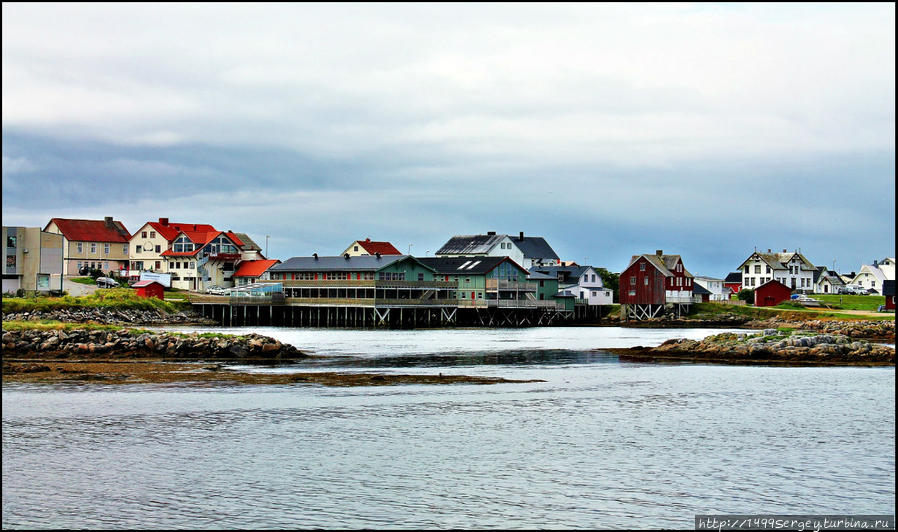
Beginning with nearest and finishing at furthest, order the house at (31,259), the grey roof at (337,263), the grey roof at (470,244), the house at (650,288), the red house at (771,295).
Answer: the house at (31,259) → the grey roof at (337,263) → the house at (650,288) → the red house at (771,295) → the grey roof at (470,244)

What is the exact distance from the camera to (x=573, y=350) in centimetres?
5675

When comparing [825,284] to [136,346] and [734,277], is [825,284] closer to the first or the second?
[734,277]

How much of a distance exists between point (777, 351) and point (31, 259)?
66139mm

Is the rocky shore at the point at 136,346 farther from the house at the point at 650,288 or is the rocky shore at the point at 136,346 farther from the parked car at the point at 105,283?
the house at the point at 650,288

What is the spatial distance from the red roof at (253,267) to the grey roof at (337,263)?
10.2m

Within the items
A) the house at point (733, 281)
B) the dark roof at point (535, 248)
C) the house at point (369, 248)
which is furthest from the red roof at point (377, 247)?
the house at point (733, 281)

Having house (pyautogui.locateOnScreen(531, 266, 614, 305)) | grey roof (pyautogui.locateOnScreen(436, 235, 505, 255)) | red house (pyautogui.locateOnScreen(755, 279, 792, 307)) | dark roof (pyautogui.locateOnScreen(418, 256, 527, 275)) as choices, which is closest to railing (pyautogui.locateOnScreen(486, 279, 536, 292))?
dark roof (pyautogui.locateOnScreen(418, 256, 527, 275))

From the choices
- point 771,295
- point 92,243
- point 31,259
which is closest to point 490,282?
point 771,295

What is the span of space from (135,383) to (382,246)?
9294 centimetres

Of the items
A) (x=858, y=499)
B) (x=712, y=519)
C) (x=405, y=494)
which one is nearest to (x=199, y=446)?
(x=405, y=494)

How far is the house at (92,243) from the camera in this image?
351 feet

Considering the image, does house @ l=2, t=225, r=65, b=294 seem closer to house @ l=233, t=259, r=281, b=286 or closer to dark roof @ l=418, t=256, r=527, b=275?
house @ l=233, t=259, r=281, b=286

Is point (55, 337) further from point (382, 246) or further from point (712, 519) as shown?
point (382, 246)

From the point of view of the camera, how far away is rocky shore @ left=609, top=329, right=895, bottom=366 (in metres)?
46.4
